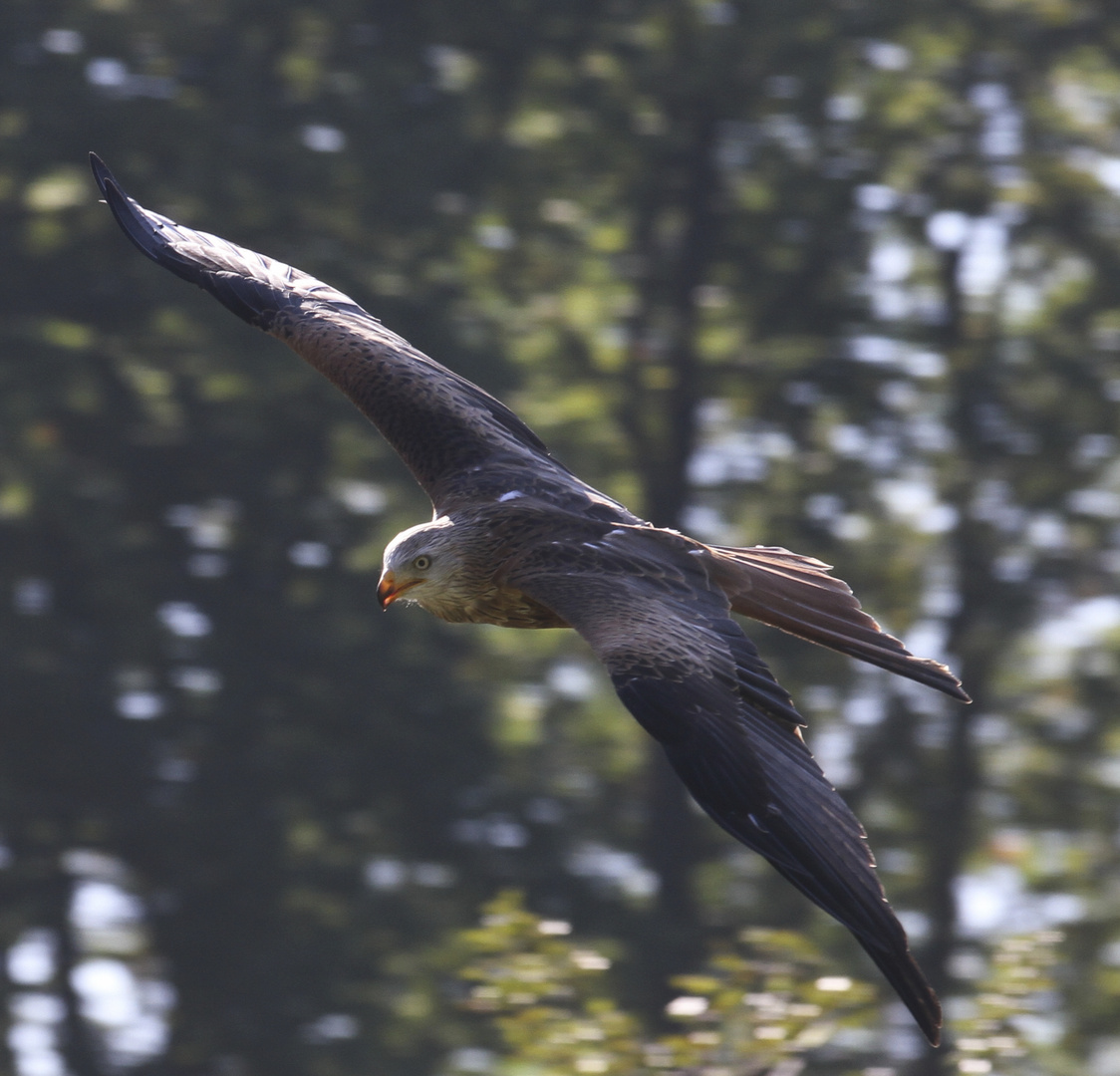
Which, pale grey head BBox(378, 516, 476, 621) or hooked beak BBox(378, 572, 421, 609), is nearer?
pale grey head BBox(378, 516, 476, 621)

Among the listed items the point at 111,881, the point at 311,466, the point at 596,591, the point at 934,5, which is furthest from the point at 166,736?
the point at 596,591

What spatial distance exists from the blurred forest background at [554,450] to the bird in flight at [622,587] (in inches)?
271

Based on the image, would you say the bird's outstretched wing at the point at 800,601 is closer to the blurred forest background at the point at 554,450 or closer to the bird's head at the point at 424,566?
the bird's head at the point at 424,566

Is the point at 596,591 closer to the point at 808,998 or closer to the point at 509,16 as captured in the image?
the point at 808,998

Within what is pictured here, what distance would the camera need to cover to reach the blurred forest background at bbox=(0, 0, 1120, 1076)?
52.1 ft

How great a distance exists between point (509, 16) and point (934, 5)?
387cm

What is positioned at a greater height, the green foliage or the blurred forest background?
the blurred forest background

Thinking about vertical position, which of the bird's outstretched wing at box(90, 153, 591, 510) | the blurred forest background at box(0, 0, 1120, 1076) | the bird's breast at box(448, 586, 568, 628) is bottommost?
the bird's breast at box(448, 586, 568, 628)

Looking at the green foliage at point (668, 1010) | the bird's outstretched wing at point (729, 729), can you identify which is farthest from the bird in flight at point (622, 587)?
the green foliage at point (668, 1010)

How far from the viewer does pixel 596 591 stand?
602 cm

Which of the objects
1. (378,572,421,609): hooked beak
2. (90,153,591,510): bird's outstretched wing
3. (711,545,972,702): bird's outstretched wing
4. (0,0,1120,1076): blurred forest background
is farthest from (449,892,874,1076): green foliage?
(0,0,1120,1076): blurred forest background

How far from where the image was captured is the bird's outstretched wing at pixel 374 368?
→ 293 inches

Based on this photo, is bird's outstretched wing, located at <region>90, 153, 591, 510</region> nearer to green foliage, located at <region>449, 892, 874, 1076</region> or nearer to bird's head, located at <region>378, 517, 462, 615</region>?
bird's head, located at <region>378, 517, 462, 615</region>

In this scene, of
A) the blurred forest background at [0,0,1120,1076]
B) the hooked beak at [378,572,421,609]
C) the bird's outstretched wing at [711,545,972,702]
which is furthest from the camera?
the blurred forest background at [0,0,1120,1076]
